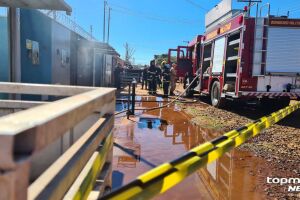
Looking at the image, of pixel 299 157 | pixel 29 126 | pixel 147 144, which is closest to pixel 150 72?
pixel 147 144

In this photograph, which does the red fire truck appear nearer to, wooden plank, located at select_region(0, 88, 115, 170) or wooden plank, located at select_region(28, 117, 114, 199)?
wooden plank, located at select_region(28, 117, 114, 199)

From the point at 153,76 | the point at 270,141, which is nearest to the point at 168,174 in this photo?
the point at 270,141

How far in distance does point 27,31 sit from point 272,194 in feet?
22.7

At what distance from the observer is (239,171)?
546 cm

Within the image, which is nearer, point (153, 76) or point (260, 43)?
point (260, 43)

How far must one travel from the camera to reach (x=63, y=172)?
1.49 meters

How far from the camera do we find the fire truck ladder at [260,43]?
34.6 feet

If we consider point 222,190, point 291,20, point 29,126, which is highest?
point 291,20

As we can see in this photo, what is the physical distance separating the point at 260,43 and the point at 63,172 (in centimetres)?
1001

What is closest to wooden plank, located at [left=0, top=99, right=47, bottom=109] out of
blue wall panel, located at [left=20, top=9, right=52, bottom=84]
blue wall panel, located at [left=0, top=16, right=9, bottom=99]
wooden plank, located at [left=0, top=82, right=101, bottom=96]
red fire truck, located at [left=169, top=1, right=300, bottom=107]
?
wooden plank, located at [left=0, top=82, right=101, bottom=96]

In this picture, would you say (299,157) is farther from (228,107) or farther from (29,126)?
(228,107)

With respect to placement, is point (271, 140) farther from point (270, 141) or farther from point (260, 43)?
point (260, 43)

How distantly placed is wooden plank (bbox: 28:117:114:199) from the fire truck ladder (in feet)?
30.0

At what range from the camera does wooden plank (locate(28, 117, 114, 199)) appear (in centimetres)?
125
